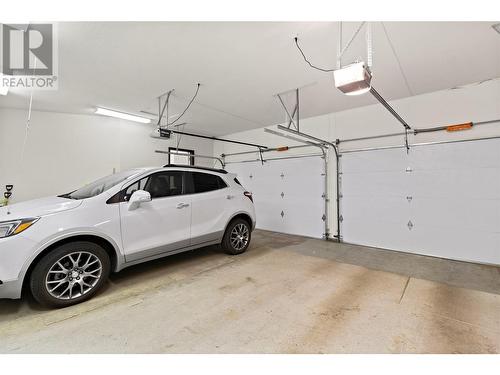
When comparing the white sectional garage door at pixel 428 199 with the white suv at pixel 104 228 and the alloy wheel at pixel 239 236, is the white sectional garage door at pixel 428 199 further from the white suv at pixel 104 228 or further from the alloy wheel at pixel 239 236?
the white suv at pixel 104 228

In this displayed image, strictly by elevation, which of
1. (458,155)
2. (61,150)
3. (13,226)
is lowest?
(13,226)

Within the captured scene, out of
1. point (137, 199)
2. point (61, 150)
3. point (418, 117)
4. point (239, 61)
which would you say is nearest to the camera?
point (137, 199)

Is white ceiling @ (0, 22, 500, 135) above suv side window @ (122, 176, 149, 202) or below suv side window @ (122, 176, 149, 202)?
above

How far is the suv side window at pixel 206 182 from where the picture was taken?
3.41m

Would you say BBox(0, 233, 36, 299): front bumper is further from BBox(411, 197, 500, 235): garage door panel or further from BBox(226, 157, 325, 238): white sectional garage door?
BBox(411, 197, 500, 235): garage door panel

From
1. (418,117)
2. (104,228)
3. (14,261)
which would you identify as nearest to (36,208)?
(14,261)

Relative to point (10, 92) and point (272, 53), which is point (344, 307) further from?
point (10, 92)

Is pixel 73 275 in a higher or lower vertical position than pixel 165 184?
lower

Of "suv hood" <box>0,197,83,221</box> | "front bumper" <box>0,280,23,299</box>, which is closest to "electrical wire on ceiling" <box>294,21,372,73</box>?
"suv hood" <box>0,197,83,221</box>

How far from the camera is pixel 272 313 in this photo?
2.12 m

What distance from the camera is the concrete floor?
1691 millimetres

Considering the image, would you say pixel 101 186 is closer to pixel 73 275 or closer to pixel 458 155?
pixel 73 275

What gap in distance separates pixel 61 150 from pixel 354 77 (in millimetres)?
5773

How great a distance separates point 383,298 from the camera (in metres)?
2.44
